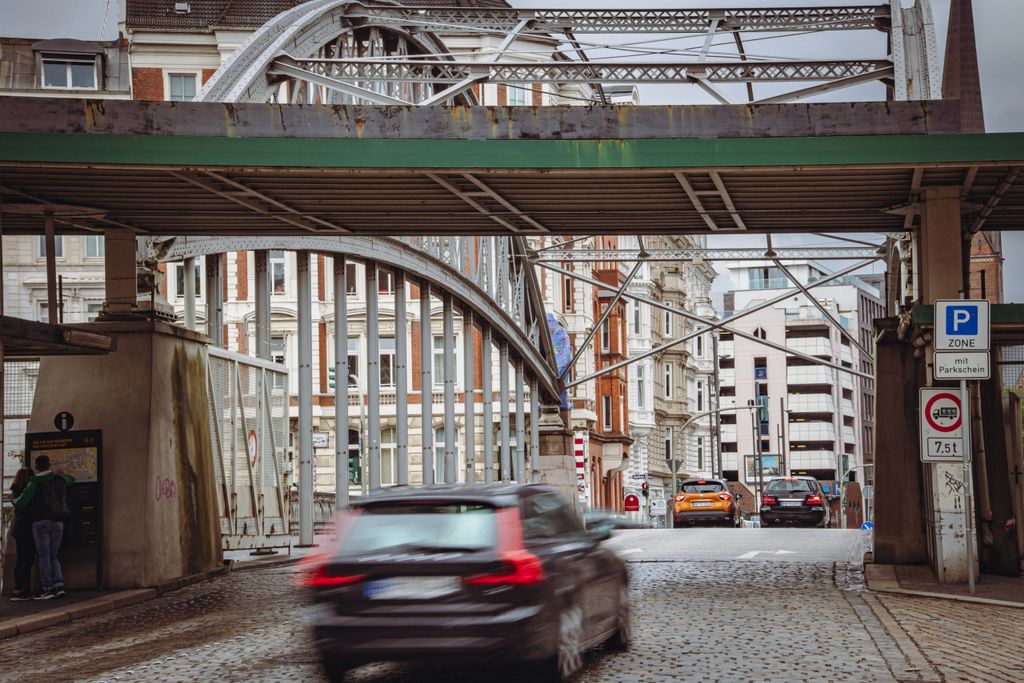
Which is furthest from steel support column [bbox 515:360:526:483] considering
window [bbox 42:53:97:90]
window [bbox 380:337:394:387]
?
window [bbox 42:53:97:90]

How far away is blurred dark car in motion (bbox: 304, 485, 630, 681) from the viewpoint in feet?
30.6

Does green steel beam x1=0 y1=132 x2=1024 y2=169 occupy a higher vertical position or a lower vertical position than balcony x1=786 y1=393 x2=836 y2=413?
higher

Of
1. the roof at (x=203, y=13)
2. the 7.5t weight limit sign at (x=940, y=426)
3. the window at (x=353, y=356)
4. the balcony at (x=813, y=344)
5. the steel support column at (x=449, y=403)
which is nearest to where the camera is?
the 7.5t weight limit sign at (x=940, y=426)

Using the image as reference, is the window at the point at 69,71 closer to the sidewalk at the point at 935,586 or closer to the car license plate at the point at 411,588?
the sidewalk at the point at 935,586

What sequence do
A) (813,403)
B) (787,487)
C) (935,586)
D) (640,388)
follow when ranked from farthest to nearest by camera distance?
(813,403)
(640,388)
(787,487)
(935,586)

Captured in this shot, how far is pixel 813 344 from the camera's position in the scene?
147 m

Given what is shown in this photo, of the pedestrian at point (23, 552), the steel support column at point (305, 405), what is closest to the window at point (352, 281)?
the steel support column at point (305, 405)

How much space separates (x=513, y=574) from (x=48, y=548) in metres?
9.35

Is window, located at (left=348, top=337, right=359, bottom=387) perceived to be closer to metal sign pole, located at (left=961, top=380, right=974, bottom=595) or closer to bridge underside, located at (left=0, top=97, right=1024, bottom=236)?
bridge underside, located at (left=0, top=97, right=1024, bottom=236)

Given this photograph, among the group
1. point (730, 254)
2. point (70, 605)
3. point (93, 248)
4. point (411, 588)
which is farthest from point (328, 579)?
point (93, 248)

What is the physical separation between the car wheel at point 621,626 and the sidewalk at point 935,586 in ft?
16.9

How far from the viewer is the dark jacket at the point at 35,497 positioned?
55.6 ft

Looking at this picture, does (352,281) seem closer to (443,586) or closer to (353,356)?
(353,356)

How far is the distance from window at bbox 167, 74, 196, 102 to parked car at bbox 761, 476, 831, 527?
26.9 metres
